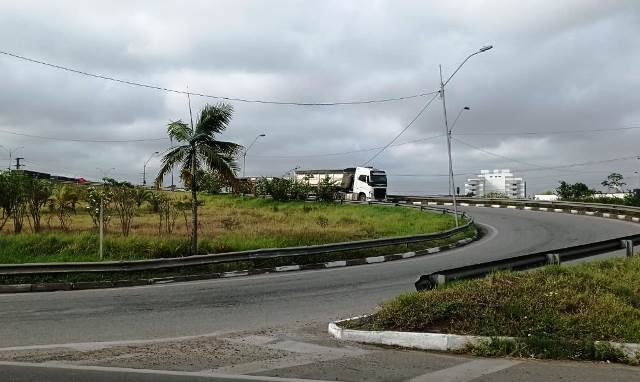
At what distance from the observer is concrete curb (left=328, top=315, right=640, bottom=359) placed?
6649mm

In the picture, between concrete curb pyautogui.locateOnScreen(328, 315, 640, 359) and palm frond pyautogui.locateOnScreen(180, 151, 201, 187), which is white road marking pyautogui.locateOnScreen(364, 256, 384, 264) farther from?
concrete curb pyautogui.locateOnScreen(328, 315, 640, 359)

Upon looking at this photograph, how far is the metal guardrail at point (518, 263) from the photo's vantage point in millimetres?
9773

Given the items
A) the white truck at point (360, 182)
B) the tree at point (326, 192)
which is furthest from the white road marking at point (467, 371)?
the white truck at point (360, 182)

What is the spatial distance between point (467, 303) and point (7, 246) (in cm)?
1561

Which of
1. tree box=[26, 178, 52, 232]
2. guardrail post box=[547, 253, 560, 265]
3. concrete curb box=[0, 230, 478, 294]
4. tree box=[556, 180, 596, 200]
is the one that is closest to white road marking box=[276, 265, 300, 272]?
concrete curb box=[0, 230, 478, 294]

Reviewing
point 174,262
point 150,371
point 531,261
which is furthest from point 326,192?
point 150,371

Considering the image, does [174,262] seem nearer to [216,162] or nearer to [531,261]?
[216,162]

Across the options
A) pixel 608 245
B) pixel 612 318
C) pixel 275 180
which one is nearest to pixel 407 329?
pixel 612 318

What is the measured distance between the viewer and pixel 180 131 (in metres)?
18.7

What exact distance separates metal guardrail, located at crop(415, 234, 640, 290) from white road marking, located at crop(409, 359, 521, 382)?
3028mm

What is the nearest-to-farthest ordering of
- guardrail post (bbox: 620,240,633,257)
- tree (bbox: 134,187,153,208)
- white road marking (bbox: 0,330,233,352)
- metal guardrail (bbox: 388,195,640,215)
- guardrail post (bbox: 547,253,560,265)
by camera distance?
white road marking (bbox: 0,330,233,352) < guardrail post (bbox: 547,253,560,265) < guardrail post (bbox: 620,240,633,257) < tree (bbox: 134,187,153,208) < metal guardrail (bbox: 388,195,640,215)

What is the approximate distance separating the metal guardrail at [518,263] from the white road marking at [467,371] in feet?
9.93

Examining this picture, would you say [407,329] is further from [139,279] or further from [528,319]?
[139,279]

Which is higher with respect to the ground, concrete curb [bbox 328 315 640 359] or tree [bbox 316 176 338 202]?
tree [bbox 316 176 338 202]
